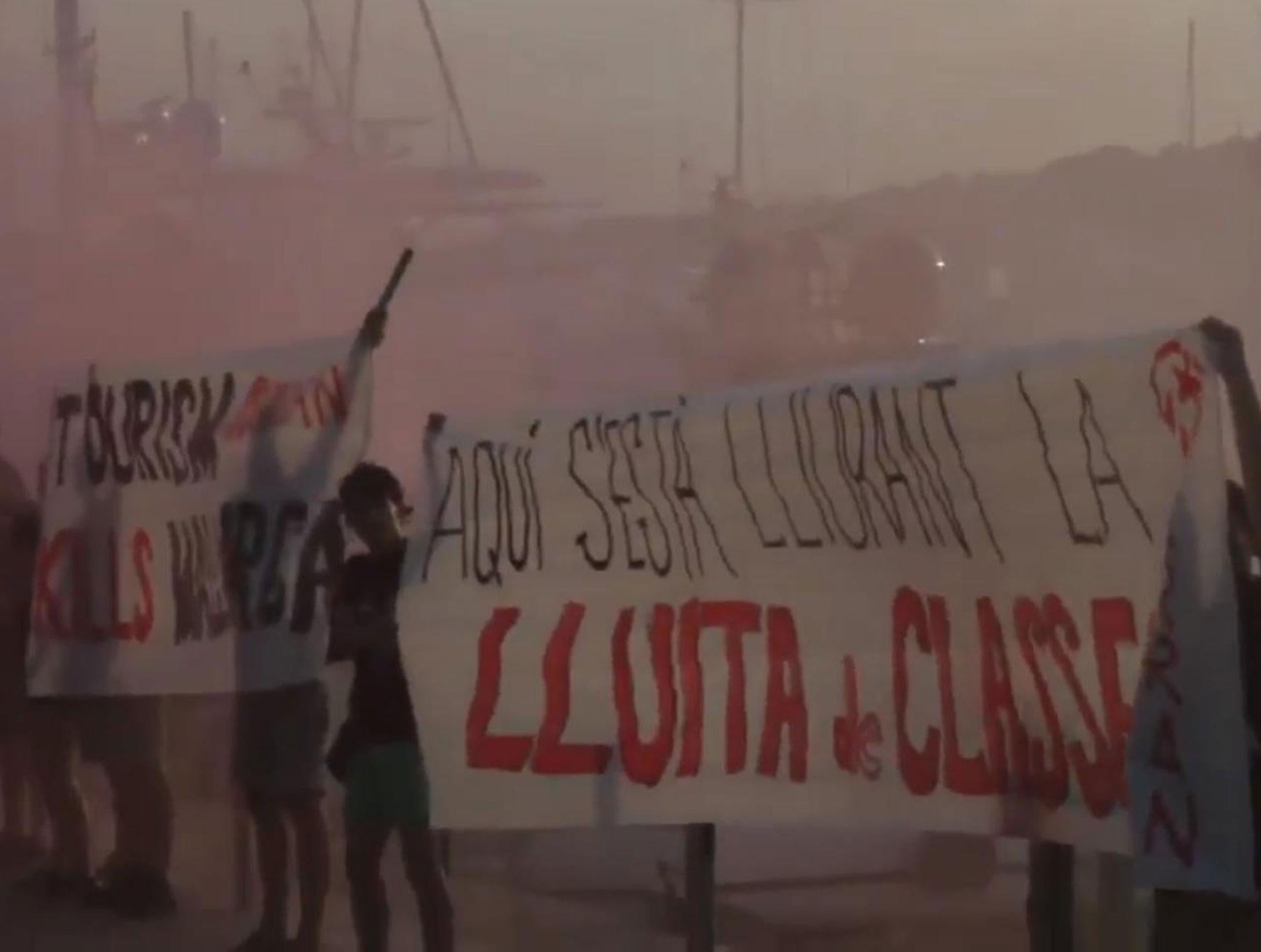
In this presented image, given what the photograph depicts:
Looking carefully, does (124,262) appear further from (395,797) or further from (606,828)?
(606,828)

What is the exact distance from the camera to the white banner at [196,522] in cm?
178

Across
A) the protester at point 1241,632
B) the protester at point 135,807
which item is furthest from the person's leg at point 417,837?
the protester at point 1241,632

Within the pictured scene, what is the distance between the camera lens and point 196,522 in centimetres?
186

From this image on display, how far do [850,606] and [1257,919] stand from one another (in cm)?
44

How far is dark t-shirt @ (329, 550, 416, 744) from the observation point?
5.65 feet

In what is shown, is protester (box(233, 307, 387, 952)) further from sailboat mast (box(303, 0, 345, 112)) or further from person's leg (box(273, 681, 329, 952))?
sailboat mast (box(303, 0, 345, 112))

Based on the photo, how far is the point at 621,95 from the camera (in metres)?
1.76

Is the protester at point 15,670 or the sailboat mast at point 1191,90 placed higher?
the sailboat mast at point 1191,90

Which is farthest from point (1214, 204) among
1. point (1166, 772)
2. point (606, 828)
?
point (606, 828)

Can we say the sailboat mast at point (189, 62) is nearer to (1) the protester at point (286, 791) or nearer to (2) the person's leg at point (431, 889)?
(1) the protester at point (286, 791)

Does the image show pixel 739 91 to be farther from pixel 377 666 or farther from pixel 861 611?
pixel 377 666

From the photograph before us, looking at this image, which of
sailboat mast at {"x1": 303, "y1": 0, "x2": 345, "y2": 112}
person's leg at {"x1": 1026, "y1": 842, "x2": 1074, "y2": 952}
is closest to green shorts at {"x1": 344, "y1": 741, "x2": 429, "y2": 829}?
person's leg at {"x1": 1026, "y1": 842, "x2": 1074, "y2": 952}

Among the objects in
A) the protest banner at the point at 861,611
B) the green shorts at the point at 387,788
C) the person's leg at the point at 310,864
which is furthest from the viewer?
the person's leg at the point at 310,864

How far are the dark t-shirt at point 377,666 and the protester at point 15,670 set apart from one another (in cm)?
52
